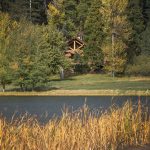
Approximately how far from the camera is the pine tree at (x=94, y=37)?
7544 centimetres

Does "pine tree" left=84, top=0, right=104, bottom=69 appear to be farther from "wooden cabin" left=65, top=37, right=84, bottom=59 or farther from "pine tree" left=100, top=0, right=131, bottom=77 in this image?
"wooden cabin" left=65, top=37, right=84, bottom=59

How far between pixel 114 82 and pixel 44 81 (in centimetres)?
968

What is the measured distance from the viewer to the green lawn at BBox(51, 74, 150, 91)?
56.6 m

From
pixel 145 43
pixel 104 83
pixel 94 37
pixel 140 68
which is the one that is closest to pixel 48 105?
pixel 104 83

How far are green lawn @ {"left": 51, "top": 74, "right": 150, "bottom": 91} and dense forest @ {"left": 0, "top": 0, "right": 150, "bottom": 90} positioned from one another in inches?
76.3

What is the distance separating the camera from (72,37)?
8925cm

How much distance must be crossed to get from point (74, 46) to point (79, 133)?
235 ft

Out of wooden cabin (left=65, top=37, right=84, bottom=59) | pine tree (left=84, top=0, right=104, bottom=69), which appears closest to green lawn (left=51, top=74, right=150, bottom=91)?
pine tree (left=84, top=0, right=104, bottom=69)

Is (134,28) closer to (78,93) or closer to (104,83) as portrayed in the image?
(104,83)

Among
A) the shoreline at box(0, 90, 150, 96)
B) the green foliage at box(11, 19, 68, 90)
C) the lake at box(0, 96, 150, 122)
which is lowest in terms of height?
the shoreline at box(0, 90, 150, 96)

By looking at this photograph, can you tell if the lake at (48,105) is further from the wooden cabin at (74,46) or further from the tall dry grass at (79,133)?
the wooden cabin at (74,46)

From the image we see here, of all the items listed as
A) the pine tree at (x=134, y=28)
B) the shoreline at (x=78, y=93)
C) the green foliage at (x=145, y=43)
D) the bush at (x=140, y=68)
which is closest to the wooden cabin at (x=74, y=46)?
the pine tree at (x=134, y=28)

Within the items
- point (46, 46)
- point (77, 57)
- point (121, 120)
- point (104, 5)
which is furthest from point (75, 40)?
point (121, 120)

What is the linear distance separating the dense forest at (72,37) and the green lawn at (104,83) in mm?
1938
